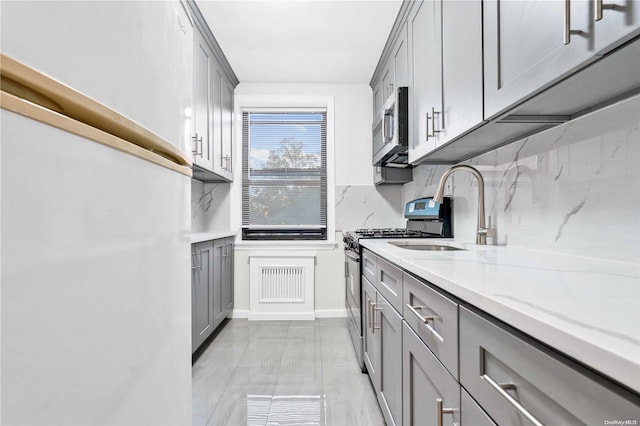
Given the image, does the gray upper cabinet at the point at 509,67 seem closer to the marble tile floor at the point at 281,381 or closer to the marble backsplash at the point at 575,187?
the marble backsplash at the point at 575,187

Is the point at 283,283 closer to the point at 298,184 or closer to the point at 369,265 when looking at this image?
the point at 298,184

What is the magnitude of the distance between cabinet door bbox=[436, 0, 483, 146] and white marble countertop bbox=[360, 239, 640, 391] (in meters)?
0.62

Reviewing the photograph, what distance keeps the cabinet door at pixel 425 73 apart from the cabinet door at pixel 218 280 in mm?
1853

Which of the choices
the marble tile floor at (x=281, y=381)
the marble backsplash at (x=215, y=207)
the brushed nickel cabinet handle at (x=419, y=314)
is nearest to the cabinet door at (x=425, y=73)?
the brushed nickel cabinet handle at (x=419, y=314)

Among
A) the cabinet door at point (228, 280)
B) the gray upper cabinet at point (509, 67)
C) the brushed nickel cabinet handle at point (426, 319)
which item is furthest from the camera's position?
the cabinet door at point (228, 280)

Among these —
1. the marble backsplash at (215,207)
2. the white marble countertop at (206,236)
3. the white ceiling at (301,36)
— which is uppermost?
the white ceiling at (301,36)

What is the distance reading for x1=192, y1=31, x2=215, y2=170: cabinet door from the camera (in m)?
2.42

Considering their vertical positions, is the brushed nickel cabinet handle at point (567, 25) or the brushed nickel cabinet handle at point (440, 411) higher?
the brushed nickel cabinet handle at point (567, 25)

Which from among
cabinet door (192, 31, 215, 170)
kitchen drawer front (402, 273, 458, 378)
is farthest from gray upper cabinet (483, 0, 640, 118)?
cabinet door (192, 31, 215, 170)

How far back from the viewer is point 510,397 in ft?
1.78

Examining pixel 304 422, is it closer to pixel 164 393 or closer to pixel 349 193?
pixel 164 393

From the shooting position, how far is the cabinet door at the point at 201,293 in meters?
2.29

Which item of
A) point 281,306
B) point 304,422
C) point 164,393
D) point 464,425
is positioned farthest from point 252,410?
point 281,306

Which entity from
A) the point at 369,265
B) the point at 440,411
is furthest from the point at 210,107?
the point at 440,411
